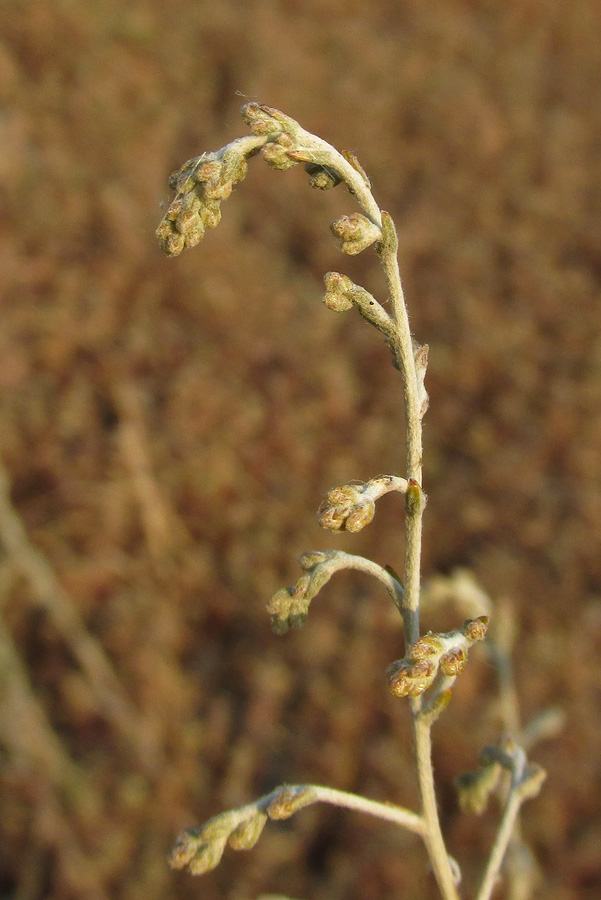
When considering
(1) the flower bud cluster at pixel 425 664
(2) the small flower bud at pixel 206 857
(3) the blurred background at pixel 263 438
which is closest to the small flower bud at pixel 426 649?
(1) the flower bud cluster at pixel 425 664

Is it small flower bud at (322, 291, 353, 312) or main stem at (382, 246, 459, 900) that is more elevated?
small flower bud at (322, 291, 353, 312)

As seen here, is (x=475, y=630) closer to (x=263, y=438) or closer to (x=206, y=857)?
(x=206, y=857)

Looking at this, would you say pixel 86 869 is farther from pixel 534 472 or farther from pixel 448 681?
pixel 534 472

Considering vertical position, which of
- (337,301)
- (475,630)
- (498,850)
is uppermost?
(337,301)

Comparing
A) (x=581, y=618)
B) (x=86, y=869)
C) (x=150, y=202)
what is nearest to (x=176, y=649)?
(x=86, y=869)

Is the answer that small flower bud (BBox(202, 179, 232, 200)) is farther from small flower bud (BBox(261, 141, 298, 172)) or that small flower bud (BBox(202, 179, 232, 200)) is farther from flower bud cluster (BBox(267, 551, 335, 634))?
flower bud cluster (BBox(267, 551, 335, 634))

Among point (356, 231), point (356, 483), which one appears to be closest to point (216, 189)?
point (356, 231)

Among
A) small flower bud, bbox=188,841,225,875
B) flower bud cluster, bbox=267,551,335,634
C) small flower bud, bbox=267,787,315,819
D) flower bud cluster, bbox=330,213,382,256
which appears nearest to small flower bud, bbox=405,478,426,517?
flower bud cluster, bbox=267,551,335,634
